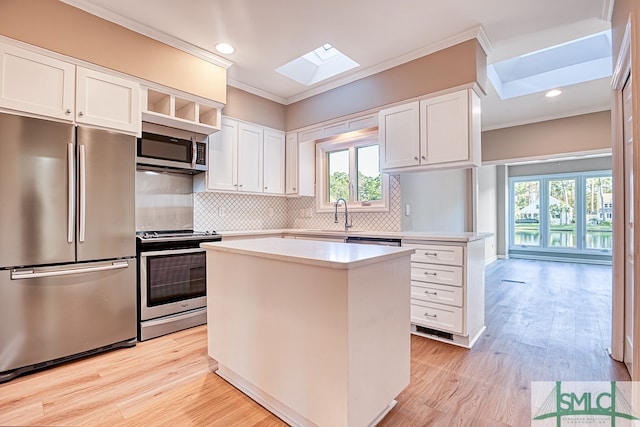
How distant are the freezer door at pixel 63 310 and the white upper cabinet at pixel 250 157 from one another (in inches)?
63.7

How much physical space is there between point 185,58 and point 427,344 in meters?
3.47

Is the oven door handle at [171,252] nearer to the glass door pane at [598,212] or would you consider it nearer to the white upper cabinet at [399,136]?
the white upper cabinet at [399,136]

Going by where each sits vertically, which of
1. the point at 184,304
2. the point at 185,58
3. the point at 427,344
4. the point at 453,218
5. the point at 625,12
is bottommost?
the point at 427,344

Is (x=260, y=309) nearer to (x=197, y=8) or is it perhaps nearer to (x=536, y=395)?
(x=536, y=395)

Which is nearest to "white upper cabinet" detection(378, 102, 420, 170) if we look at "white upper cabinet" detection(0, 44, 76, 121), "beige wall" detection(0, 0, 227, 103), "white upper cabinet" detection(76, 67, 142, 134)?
"beige wall" detection(0, 0, 227, 103)

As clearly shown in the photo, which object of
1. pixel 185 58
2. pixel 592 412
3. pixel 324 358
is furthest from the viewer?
pixel 185 58

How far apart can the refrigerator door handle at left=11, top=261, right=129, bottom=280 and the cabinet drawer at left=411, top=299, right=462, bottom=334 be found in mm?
2584

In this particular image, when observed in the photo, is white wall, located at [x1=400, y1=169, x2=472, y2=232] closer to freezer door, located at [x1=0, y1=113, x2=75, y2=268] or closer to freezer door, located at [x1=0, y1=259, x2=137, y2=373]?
freezer door, located at [x1=0, y1=259, x2=137, y2=373]

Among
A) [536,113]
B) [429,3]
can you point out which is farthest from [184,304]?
[536,113]

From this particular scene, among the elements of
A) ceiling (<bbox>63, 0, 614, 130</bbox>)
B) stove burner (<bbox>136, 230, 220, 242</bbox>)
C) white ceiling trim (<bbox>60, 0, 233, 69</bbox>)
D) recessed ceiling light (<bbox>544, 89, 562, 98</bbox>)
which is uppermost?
ceiling (<bbox>63, 0, 614, 130</bbox>)

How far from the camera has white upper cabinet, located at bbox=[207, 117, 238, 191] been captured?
11.5ft

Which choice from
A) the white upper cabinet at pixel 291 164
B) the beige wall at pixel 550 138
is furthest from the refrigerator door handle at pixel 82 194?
the beige wall at pixel 550 138

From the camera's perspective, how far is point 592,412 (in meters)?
1.74

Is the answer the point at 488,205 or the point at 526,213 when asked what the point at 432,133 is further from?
the point at 526,213
